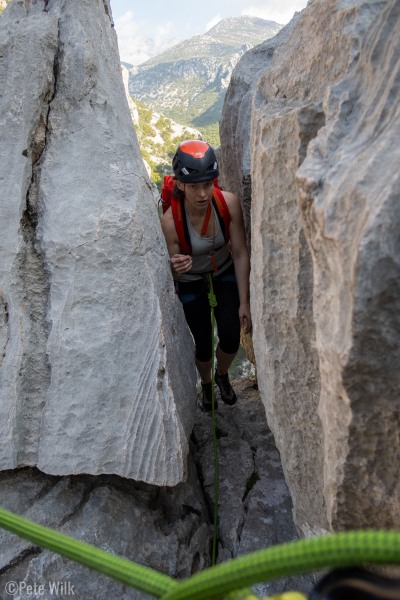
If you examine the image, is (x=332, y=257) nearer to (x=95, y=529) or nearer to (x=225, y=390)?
(x=95, y=529)

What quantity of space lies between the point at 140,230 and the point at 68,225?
0.46 meters

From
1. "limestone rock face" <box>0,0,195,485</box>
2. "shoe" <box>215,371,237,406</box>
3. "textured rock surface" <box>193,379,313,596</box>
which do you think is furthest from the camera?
"shoe" <box>215,371,237,406</box>

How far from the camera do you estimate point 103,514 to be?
3170mm

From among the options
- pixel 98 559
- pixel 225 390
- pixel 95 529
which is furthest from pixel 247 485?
pixel 98 559

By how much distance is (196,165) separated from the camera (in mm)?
3588

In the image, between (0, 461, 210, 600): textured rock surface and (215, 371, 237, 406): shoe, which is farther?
(215, 371, 237, 406): shoe

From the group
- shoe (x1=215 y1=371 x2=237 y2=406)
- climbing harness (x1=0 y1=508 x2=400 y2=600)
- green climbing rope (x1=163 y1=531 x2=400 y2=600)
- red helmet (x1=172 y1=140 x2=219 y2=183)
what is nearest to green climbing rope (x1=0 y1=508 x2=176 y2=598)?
climbing harness (x1=0 y1=508 x2=400 y2=600)

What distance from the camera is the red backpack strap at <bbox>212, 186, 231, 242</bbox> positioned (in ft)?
12.6

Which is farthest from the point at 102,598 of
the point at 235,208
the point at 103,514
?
the point at 235,208

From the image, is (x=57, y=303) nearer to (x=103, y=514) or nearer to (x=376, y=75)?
(x=103, y=514)

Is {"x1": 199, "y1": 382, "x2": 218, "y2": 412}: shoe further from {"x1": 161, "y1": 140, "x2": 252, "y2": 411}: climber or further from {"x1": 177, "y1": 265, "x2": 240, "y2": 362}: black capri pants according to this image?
{"x1": 177, "y1": 265, "x2": 240, "y2": 362}: black capri pants

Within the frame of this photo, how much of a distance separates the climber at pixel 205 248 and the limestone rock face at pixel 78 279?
253 millimetres

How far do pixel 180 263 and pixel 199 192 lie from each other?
0.54m

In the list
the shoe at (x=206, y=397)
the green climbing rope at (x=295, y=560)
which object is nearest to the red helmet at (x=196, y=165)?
the shoe at (x=206, y=397)
